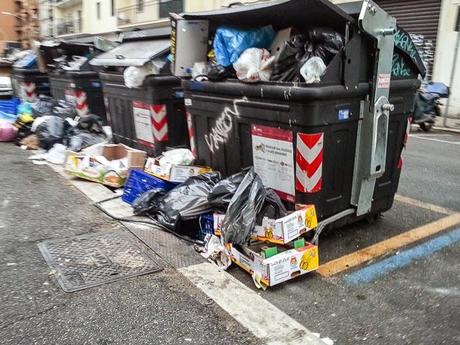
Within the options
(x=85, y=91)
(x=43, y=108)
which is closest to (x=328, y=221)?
(x=85, y=91)

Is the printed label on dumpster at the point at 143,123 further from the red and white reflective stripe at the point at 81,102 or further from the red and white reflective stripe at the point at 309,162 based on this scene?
the red and white reflective stripe at the point at 309,162

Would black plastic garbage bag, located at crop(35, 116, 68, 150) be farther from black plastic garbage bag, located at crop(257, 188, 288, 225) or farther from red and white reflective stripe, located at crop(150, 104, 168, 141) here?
black plastic garbage bag, located at crop(257, 188, 288, 225)

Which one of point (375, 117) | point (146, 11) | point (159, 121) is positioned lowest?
point (159, 121)

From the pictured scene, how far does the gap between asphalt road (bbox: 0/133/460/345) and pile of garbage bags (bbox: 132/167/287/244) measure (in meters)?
0.35

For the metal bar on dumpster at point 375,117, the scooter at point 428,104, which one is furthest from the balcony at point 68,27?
the metal bar on dumpster at point 375,117

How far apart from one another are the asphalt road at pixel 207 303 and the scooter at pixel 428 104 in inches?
260

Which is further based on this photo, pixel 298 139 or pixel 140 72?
pixel 140 72

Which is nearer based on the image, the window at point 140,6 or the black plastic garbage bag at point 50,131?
the black plastic garbage bag at point 50,131

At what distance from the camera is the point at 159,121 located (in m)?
5.14

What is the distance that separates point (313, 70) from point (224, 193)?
1.07 metres

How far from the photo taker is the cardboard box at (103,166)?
16.4 feet

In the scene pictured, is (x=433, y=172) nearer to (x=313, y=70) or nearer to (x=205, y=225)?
(x=313, y=70)

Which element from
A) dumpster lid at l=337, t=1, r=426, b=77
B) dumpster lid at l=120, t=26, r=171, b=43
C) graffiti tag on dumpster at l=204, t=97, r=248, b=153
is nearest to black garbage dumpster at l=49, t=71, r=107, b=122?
dumpster lid at l=120, t=26, r=171, b=43

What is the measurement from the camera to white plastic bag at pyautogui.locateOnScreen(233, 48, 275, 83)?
335 centimetres
